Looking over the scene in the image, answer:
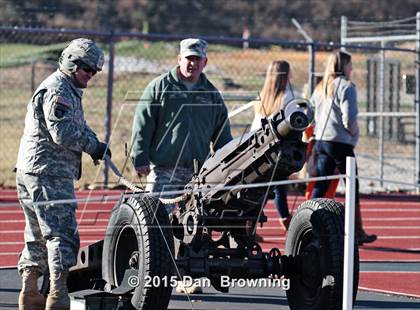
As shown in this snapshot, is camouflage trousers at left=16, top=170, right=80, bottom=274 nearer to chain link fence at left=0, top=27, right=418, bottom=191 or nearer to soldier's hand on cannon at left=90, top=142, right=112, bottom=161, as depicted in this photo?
soldier's hand on cannon at left=90, top=142, right=112, bottom=161

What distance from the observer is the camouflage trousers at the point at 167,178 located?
403 inches

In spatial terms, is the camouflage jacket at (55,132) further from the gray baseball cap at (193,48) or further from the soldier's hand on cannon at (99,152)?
the gray baseball cap at (193,48)

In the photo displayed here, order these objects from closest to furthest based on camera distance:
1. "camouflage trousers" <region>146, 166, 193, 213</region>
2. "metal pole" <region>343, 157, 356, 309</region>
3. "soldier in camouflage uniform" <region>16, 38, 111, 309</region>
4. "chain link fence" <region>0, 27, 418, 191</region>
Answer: "metal pole" <region>343, 157, 356, 309</region> < "soldier in camouflage uniform" <region>16, 38, 111, 309</region> < "camouflage trousers" <region>146, 166, 193, 213</region> < "chain link fence" <region>0, 27, 418, 191</region>

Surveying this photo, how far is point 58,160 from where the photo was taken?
8.82 m

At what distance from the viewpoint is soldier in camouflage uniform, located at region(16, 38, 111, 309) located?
28.7 feet

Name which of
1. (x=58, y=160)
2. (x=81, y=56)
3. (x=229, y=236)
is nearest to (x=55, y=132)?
(x=58, y=160)

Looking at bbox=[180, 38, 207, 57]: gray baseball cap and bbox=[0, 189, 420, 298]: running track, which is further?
bbox=[0, 189, 420, 298]: running track

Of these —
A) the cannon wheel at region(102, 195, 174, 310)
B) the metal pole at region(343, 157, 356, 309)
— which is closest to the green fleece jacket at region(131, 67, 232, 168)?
the cannon wheel at region(102, 195, 174, 310)

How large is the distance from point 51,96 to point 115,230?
1.19m

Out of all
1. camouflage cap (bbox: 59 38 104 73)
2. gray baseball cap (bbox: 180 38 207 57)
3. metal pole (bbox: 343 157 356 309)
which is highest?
gray baseball cap (bbox: 180 38 207 57)

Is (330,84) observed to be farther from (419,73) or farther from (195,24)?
(195,24)

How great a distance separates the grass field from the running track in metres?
1.93

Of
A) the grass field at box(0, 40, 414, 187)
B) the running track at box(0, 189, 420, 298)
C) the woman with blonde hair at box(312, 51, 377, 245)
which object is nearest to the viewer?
the running track at box(0, 189, 420, 298)

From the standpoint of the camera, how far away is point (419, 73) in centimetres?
1988
